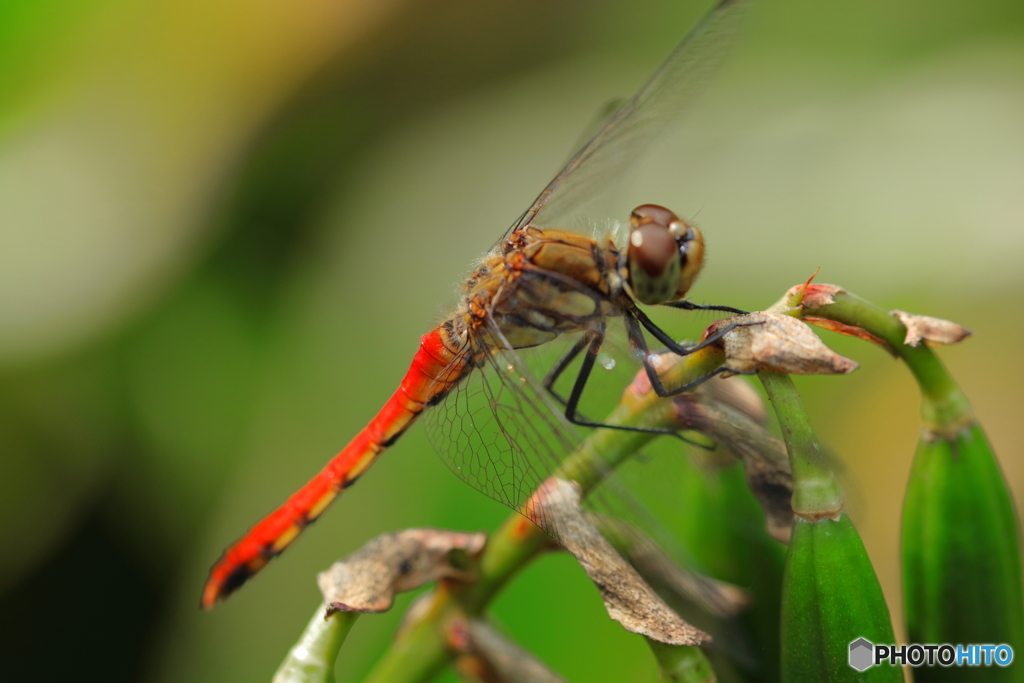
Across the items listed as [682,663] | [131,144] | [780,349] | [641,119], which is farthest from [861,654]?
[131,144]

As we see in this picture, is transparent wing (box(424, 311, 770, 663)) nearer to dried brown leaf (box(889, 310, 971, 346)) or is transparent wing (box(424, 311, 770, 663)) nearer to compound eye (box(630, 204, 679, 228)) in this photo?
compound eye (box(630, 204, 679, 228))

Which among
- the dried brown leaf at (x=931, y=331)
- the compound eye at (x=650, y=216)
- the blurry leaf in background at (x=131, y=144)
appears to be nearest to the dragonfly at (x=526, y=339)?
the compound eye at (x=650, y=216)

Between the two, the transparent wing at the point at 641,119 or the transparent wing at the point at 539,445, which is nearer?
the transparent wing at the point at 539,445

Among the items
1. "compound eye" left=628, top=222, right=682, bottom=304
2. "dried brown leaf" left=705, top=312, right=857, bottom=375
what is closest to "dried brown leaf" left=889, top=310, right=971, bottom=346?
"dried brown leaf" left=705, top=312, right=857, bottom=375

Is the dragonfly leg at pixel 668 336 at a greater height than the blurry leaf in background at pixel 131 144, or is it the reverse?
the blurry leaf in background at pixel 131 144

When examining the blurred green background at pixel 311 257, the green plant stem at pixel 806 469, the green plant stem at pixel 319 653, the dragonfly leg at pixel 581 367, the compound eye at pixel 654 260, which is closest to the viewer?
the green plant stem at pixel 806 469

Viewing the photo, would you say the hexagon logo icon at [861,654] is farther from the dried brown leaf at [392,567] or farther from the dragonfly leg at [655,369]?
the dried brown leaf at [392,567]

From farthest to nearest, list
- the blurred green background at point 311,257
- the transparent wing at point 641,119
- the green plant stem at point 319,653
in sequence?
1. the blurred green background at point 311,257
2. the transparent wing at point 641,119
3. the green plant stem at point 319,653

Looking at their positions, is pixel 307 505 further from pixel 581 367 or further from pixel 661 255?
pixel 661 255
